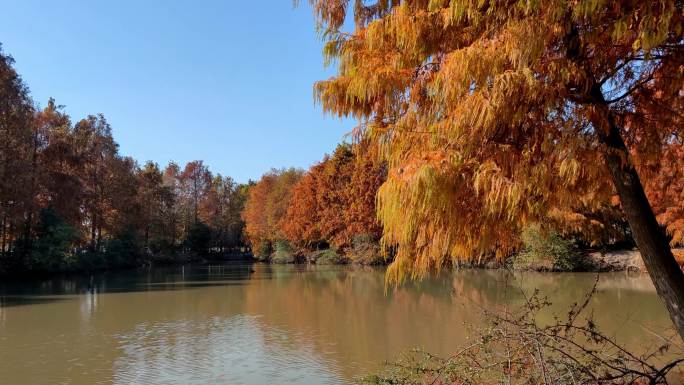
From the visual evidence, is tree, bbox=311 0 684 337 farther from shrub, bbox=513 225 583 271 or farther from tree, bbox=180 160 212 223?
tree, bbox=180 160 212 223

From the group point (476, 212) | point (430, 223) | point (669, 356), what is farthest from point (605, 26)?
point (669, 356)

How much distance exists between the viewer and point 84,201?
31.9m

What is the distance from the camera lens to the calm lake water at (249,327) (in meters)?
8.02

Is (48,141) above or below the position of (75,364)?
above

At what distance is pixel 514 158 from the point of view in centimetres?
299

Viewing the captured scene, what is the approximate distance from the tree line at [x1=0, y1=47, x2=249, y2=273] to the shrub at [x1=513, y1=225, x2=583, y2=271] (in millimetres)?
21590

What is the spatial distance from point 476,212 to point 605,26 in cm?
122

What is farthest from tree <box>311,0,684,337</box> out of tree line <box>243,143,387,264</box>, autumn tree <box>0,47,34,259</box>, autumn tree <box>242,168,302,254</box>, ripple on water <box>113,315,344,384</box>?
autumn tree <box>242,168,302,254</box>

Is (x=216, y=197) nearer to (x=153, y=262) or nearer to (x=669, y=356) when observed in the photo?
(x=153, y=262)

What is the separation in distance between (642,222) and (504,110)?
4.07 ft

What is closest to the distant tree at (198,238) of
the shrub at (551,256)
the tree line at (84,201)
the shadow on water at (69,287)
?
Result: the tree line at (84,201)

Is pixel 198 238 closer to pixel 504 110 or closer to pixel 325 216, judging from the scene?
pixel 325 216

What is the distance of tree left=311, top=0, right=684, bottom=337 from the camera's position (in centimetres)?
257

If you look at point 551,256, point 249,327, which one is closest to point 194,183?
point 551,256
